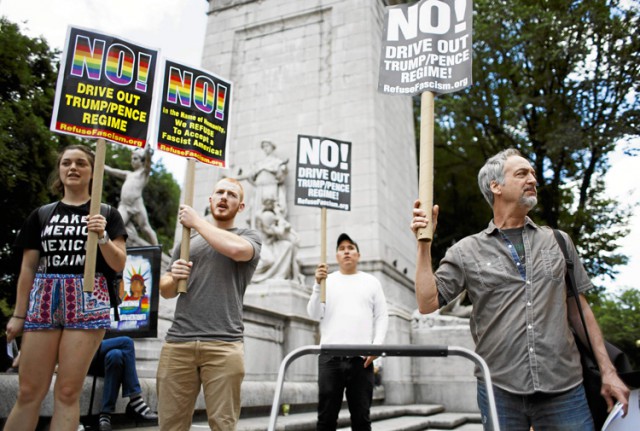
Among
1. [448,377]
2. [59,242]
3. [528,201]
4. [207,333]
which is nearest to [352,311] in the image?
[207,333]

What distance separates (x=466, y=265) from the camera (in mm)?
2902

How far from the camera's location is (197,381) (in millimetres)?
3346

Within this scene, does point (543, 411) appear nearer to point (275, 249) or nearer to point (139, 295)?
point (139, 295)

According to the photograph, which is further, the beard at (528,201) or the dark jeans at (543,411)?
the beard at (528,201)

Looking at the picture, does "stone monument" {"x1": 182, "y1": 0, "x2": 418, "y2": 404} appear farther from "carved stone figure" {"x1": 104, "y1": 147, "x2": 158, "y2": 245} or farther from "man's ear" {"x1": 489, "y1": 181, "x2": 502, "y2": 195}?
"man's ear" {"x1": 489, "y1": 181, "x2": 502, "y2": 195}

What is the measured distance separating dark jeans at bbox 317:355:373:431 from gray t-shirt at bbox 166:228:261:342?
47.4 inches

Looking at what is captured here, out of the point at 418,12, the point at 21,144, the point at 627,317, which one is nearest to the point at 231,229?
the point at 418,12

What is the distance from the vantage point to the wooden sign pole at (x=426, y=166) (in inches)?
111

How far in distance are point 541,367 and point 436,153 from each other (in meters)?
20.9

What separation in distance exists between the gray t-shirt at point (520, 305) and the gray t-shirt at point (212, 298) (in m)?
1.29

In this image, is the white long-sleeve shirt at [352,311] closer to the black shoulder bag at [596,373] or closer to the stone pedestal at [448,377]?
the black shoulder bag at [596,373]

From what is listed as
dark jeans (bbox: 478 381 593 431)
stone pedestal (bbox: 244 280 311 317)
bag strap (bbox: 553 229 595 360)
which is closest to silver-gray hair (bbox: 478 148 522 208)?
bag strap (bbox: 553 229 595 360)

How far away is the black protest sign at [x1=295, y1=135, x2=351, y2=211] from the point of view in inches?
270

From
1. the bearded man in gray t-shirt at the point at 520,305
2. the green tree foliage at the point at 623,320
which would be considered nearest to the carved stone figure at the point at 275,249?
the bearded man in gray t-shirt at the point at 520,305
